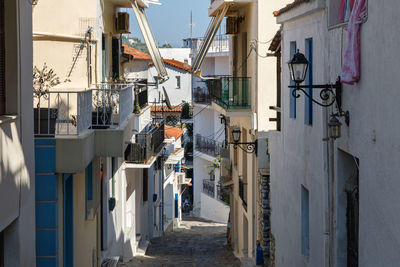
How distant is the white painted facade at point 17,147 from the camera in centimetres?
784

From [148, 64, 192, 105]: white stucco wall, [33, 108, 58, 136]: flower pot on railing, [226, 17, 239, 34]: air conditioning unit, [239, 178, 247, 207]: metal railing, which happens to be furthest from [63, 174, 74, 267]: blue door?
[148, 64, 192, 105]: white stucco wall

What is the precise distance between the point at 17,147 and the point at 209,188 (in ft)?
116

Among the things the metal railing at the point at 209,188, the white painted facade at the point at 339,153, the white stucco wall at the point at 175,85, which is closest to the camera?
the white painted facade at the point at 339,153

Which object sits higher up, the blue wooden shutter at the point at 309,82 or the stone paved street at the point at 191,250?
the blue wooden shutter at the point at 309,82

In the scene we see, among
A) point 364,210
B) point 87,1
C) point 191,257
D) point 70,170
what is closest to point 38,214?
point 70,170

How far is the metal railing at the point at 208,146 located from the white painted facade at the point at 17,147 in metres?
31.7

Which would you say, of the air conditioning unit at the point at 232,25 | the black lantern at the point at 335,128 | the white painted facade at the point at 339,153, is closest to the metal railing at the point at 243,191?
the air conditioning unit at the point at 232,25

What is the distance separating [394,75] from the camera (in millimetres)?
6066

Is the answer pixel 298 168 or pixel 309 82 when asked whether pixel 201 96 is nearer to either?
pixel 298 168

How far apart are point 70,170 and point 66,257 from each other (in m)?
2.67

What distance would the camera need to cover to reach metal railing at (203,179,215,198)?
140 ft

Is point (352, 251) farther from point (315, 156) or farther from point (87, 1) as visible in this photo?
point (87, 1)

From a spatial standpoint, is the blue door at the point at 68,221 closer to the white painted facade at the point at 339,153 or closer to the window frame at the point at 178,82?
the white painted facade at the point at 339,153

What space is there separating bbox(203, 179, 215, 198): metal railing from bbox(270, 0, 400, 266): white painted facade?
2752cm
